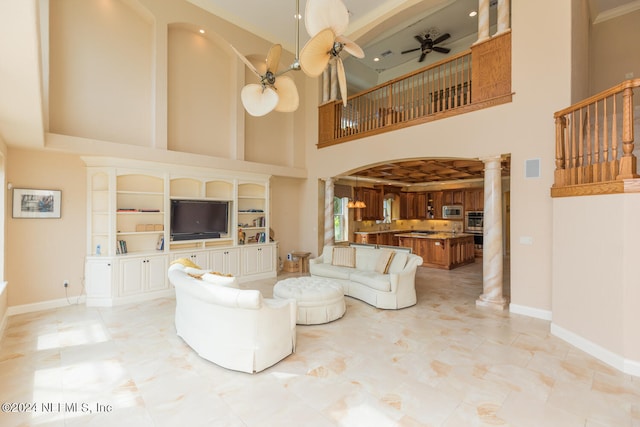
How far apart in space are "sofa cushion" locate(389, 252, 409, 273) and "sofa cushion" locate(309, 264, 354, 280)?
0.79 m

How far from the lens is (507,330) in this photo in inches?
155

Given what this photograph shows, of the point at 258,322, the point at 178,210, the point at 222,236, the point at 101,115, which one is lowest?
the point at 258,322

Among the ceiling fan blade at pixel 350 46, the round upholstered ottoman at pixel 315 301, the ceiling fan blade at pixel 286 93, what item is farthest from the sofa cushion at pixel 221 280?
the ceiling fan blade at pixel 350 46

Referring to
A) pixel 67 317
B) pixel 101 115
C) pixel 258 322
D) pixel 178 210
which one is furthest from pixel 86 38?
pixel 258 322

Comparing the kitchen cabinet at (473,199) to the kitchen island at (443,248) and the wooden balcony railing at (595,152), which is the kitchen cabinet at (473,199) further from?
the wooden balcony railing at (595,152)

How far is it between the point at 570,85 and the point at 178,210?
697cm

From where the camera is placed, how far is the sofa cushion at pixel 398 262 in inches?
200

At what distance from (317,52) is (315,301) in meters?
3.09

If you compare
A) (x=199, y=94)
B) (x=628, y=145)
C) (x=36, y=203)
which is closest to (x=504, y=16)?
(x=628, y=145)

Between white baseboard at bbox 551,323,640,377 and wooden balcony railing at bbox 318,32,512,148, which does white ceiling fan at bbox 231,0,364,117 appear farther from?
white baseboard at bbox 551,323,640,377

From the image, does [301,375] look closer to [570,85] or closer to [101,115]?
[570,85]

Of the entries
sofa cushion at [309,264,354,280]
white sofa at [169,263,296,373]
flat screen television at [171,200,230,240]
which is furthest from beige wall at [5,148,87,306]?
sofa cushion at [309,264,354,280]

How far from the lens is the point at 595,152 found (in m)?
3.61

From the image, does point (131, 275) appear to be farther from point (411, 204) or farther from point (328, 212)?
point (411, 204)
